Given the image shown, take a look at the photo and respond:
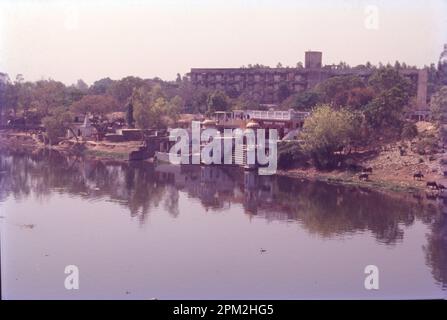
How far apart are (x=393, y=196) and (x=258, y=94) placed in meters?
14.5

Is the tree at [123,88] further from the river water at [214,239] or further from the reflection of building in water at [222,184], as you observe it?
the river water at [214,239]

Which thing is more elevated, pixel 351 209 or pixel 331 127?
pixel 331 127

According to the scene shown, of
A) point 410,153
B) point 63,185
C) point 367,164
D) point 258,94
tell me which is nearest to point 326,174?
point 367,164

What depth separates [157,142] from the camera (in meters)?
17.0

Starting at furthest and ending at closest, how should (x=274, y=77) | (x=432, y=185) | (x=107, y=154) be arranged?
(x=274, y=77)
(x=107, y=154)
(x=432, y=185)

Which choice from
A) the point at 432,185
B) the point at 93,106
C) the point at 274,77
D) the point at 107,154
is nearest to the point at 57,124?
the point at 93,106

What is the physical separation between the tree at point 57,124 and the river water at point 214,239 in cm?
570

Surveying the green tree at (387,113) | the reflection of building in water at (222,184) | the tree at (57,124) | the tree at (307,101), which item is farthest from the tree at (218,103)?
the green tree at (387,113)

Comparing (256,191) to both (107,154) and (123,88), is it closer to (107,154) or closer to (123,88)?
(107,154)

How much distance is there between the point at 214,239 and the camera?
26.9 feet

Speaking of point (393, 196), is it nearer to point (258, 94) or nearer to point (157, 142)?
point (157, 142)

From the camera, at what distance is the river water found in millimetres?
6340

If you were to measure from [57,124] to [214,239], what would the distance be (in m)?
11.9

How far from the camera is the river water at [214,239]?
250 inches
